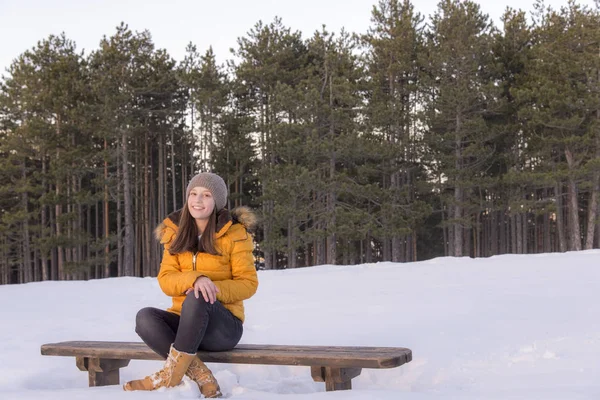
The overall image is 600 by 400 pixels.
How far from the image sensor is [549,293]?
784 cm

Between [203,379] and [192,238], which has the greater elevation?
[192,238]

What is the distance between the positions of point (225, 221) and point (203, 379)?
0.97 metres

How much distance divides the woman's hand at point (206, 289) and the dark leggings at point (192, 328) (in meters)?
0.04

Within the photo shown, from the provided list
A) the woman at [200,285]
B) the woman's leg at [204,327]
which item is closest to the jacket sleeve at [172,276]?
the woman at [200,285]

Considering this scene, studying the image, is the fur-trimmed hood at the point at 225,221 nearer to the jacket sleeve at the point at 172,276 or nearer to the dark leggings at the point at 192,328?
the jacket sleeve at the point at 172,276

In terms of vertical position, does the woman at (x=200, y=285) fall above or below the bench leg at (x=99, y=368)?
above

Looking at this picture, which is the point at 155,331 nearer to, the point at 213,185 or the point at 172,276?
the point at 172,276

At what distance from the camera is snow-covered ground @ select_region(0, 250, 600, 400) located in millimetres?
4036

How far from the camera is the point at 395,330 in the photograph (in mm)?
6000

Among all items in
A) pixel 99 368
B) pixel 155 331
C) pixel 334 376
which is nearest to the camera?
pixel 334 376

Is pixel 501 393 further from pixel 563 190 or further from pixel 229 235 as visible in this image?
pixel 563 190

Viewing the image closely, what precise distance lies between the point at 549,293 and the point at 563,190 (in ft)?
86.5

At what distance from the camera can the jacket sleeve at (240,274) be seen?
379 centimetres

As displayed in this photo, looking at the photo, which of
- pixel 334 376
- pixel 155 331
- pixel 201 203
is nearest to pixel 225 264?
pixel 201 203
